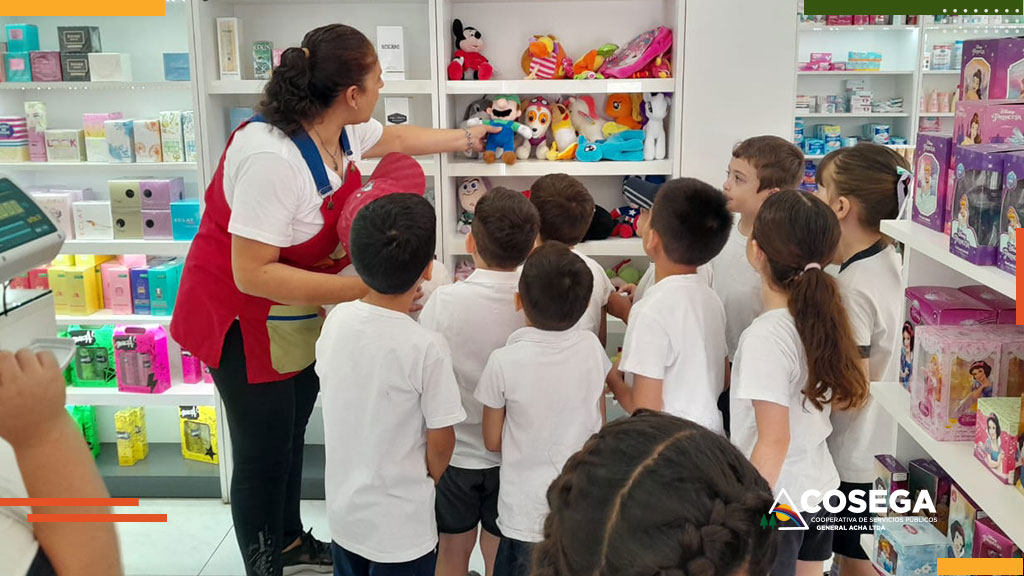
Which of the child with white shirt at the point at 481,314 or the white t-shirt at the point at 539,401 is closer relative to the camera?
the white t-shirt at the point at 539,401

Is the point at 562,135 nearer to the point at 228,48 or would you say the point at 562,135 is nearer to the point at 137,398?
the point at 228,48

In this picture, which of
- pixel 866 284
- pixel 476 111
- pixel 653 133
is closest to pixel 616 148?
pixel 653 133

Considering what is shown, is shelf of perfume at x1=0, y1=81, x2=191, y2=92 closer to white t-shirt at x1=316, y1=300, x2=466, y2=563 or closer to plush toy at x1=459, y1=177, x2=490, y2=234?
plush toy at x1=459, y1=177, x2=490, y2=234

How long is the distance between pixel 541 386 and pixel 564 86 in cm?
146

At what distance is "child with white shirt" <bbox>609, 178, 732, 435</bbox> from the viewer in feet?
6.81

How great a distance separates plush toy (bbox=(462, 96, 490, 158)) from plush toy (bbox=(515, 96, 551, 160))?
0.16 meters

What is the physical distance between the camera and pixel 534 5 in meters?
3.35

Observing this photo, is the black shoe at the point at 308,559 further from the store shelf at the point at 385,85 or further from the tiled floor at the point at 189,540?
the store shelf at the point at 385,85

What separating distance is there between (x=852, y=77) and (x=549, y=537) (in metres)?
7.14

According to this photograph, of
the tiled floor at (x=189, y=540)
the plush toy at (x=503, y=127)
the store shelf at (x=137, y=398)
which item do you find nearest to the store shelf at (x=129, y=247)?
the store shelf at (x=137, y=398)

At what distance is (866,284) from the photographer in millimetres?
2113

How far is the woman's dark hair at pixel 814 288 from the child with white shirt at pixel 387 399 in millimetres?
792

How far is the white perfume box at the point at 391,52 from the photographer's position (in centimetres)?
313

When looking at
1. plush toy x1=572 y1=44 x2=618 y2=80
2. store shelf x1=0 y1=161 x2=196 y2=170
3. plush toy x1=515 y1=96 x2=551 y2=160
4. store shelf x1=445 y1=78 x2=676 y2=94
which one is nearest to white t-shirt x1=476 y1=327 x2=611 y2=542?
store shelf x1=445 y1=78 x2=676 y2=94
